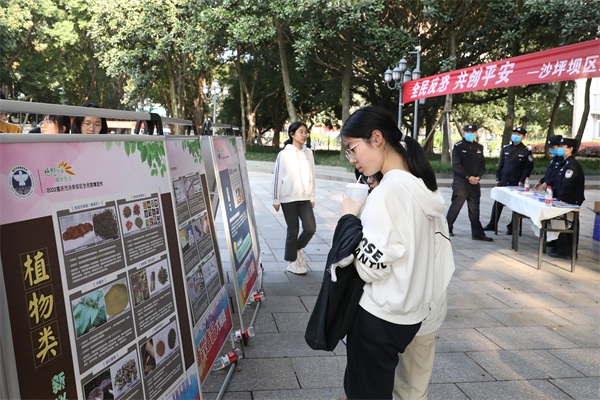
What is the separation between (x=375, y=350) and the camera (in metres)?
1.88

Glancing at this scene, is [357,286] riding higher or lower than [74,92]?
lower

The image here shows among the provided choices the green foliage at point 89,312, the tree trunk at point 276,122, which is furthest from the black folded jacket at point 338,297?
the tree trunk at point 276,122

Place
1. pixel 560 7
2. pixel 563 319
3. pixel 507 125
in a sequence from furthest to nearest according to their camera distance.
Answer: pixel 507 125, pixel 560 7, pixel 563 319

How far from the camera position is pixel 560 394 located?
309 centimetres

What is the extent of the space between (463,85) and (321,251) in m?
5.21

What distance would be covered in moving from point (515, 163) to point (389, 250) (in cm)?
767

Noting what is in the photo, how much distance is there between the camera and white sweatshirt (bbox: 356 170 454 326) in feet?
5.81

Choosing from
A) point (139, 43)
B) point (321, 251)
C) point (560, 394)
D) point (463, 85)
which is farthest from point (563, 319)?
point (139, 43)

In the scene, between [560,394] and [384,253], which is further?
[560,394]

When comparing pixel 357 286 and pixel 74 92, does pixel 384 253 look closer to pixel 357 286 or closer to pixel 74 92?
pixel 357 286

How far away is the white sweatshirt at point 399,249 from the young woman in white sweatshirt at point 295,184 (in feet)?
10.9

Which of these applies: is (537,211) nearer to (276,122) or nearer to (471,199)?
(471,199)

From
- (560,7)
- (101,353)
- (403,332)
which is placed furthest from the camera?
(560,7)

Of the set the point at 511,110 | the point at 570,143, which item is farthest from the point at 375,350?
the point at 511,110
